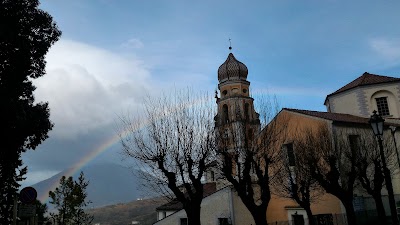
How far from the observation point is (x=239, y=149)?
23.3 m

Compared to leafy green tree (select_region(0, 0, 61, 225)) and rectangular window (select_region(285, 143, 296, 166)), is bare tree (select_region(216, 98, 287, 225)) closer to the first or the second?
rectangular window (select_region(285, 143, 296, 166))

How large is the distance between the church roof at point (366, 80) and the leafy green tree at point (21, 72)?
110 feet

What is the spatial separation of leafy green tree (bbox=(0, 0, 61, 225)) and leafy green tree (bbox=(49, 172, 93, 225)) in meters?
22.1

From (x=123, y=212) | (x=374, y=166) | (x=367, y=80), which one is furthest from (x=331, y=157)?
(x=123, y=212)

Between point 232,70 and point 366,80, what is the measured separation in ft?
59.3

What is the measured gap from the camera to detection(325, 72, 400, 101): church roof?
3903cm

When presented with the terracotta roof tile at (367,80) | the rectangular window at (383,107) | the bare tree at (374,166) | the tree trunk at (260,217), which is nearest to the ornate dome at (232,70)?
the terracotta roof tile at (367,80)

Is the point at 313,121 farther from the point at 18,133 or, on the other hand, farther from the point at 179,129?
the point at 18,133

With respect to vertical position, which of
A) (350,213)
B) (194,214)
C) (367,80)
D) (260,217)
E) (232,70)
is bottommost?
(350,213)

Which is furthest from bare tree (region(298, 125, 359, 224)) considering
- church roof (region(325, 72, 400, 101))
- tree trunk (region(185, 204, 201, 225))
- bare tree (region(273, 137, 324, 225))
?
church roof (region(325, 72, 400, 101))

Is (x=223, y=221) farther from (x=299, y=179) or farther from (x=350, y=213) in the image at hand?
(x=350, y=213)

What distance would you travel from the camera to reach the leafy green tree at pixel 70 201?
37.0 m

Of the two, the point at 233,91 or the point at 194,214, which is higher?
the point at 233,91

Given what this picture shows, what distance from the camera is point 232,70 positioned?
5100 centimetres
